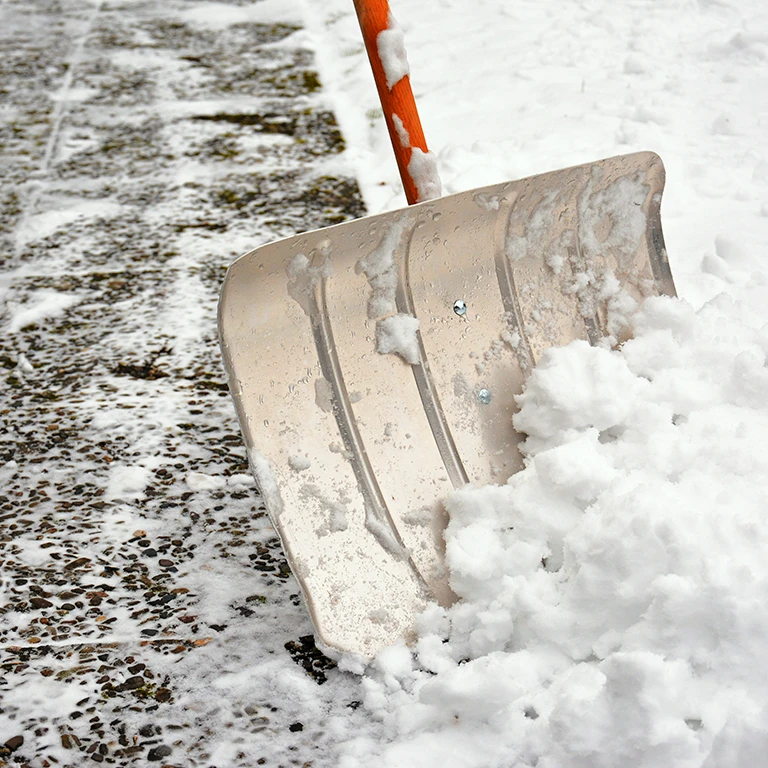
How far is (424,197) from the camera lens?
1754 millimetres

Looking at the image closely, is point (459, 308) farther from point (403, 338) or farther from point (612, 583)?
point (612, 583)

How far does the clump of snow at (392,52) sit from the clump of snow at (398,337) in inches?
18.9

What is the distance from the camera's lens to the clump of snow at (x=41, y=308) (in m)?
2.60

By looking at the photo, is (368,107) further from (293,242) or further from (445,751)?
(445,751)

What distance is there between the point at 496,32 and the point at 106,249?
2.63 m

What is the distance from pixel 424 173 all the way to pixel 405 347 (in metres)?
0.37

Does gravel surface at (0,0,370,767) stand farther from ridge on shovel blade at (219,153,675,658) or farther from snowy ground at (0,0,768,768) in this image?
ridge on shovel blade at (219,153,675,658)

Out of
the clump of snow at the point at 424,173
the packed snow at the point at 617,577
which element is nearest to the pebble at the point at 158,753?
the packed snow at the point at 617,577

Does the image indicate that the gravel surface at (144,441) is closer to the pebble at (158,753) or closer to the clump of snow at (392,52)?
the pebble at (158,753)

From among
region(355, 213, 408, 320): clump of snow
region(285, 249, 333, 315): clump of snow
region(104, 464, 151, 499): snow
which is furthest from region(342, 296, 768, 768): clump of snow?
region(104, 464, 151, 499): snow

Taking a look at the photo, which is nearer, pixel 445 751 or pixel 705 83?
pixel 445 751

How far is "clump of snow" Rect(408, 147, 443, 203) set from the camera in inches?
68.1

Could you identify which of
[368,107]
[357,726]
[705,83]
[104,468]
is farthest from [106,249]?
[705,83]

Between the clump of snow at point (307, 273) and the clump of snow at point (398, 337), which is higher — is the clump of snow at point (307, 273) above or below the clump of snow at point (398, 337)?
above
